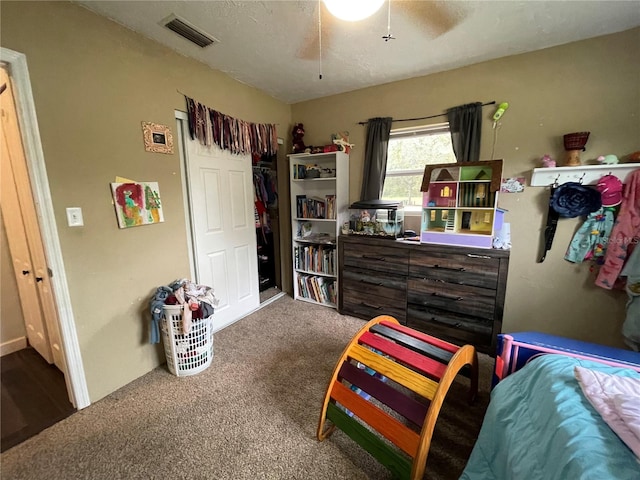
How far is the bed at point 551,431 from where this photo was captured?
72 cm

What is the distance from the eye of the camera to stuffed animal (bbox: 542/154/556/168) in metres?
2.04

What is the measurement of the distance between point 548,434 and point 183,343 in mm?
2056

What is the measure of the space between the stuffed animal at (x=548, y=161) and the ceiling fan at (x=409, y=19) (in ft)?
4.10

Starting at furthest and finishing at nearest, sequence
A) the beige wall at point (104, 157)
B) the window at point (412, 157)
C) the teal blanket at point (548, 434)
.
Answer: the window at point (412, 157)
the beige wall at point (104, 157)
the teal blanket at point (548, 434)

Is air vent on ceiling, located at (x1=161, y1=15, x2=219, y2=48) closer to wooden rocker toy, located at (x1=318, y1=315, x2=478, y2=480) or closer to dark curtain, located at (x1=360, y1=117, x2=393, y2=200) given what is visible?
dark curtain, located at (x1=360, y1=117, x2=393, y2=200)

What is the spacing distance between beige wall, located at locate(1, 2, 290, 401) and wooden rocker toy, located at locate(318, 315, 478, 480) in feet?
5.06

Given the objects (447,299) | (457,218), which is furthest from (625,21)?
(447,299)

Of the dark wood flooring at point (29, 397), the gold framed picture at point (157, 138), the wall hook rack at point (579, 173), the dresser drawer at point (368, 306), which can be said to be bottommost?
the dark wood flooring at point (29, 397)

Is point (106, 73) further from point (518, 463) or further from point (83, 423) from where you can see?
point (518, 463)

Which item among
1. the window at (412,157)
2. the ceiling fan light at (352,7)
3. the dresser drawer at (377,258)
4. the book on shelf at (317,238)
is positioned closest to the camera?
the ceiling fan light at (352,7)

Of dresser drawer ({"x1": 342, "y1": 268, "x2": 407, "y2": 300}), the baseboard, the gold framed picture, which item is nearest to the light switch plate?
the gold framed picture

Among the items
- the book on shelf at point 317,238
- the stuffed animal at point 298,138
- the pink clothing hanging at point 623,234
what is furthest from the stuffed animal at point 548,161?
the stuffed animal at point 298,138

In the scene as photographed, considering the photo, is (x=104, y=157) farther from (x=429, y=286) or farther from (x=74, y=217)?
(x=429, y=286)

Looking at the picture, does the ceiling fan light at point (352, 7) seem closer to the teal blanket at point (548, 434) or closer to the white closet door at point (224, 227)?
the white closet door at point (224, 227)
